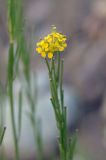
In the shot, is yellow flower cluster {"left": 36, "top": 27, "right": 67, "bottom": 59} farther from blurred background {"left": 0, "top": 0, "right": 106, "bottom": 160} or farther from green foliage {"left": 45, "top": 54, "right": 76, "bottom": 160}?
blurred background {"left": 0, "top": 0, "right": 106, "bottom": 160}

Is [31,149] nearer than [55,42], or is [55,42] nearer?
[55,42]

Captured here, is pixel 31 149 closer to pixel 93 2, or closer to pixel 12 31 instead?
pixel 93 2

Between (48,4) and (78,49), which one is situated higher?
(48,4)

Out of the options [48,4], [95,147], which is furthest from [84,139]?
[48,4]

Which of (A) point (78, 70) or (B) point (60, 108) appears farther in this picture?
(A) point (78, 70)

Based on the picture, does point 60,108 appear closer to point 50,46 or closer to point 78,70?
point 50,46

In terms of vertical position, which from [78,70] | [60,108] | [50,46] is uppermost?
[50,46]

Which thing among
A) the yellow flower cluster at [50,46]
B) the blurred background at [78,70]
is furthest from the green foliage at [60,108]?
the blurred background at [78,70]

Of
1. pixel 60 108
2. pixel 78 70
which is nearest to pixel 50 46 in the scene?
pixel 60 108
